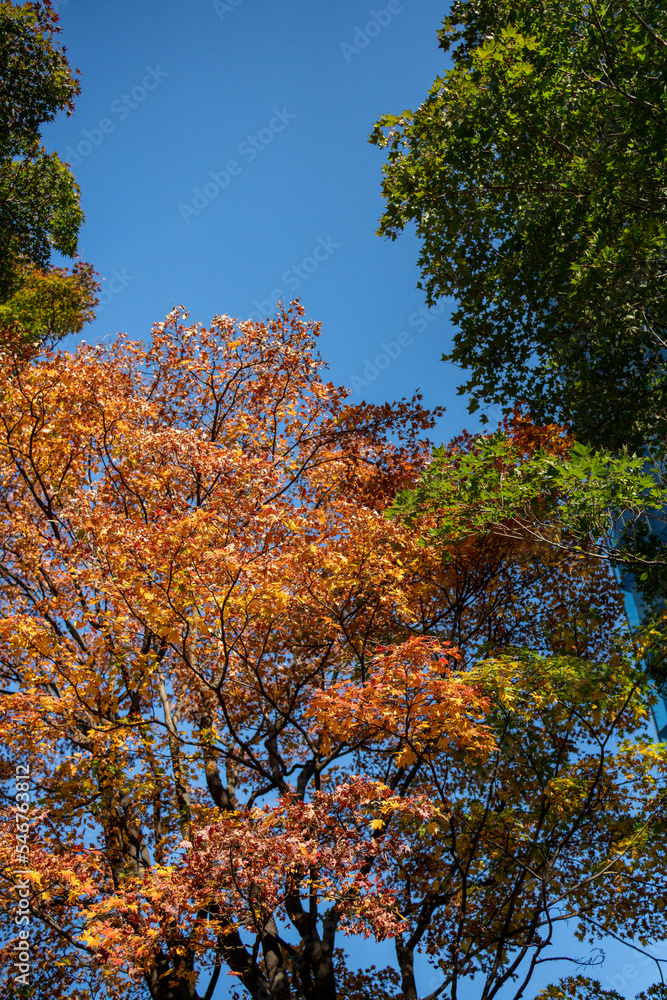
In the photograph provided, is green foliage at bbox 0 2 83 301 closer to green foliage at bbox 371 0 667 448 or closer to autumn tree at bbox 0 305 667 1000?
autumn tree at bbox 0 305 667 1000

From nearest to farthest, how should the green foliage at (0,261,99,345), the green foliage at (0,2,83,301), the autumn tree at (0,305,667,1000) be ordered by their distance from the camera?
the autumn tree at (0,305,667,1000) < the green foliage at (0,2,83,301) < the green foliage at (0,261,99,345)

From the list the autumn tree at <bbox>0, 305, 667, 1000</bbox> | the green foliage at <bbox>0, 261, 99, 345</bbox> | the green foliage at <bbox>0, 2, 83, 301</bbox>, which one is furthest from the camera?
the green foliage at <bbox>0, 261, 99, 345</bbox>

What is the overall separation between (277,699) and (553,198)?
338 inches

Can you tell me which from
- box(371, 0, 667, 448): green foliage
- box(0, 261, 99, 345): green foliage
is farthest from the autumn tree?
box(0, 261, 99, 345): green foliage

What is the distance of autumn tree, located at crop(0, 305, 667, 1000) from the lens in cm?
767

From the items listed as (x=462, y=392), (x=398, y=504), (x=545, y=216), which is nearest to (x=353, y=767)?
(x=398, y=504)

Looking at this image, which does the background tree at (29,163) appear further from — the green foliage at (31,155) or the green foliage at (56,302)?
the green foliage at (56,302)

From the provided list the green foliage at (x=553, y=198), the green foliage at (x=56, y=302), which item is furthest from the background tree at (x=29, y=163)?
the green foliage at (x=553, y=198)

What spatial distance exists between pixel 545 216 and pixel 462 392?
295cm

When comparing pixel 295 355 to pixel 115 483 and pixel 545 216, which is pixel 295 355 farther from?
pixel 545 216

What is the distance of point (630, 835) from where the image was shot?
966 centimetres

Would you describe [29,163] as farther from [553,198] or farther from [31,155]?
[553,198]

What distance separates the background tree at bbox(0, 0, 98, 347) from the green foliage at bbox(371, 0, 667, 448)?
6.14 m

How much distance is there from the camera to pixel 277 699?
11.3m
